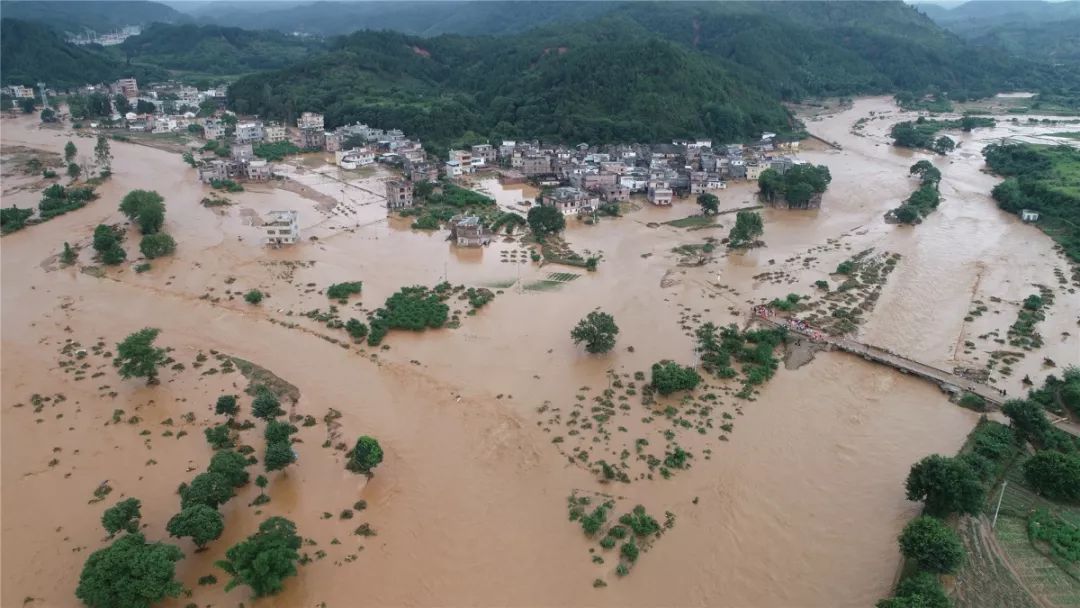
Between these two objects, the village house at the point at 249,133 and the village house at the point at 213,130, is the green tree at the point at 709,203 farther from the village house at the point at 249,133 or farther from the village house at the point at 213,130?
the village house at the point at 213,130

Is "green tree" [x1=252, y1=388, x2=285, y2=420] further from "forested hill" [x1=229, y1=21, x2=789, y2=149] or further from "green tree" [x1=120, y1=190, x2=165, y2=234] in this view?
"forested hill" [x1=229, y1=21, x2=789, y2=149]

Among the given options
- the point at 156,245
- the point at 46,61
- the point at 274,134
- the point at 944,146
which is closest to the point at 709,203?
the point at 156,245

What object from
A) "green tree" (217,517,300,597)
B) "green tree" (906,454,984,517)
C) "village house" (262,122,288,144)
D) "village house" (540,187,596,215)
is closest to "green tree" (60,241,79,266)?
"village house" (540,187,596,215)

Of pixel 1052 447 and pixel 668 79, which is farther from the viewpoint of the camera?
pixel 668 79

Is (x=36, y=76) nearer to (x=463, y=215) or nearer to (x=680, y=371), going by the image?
(x=463, y=215)

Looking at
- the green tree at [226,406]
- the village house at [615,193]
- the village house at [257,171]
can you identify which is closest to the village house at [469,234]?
the village house at [615,193]

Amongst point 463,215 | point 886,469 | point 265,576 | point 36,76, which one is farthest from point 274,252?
point 36,76

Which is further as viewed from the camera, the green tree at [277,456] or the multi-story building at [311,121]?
the multi-story building at [311,121]

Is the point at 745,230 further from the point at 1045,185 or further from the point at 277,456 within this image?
the point at 277,456
